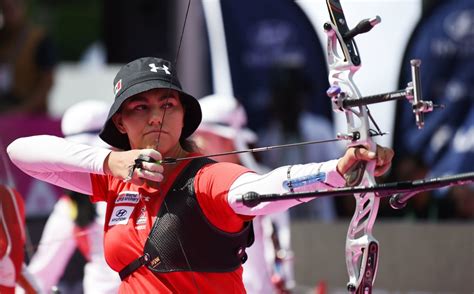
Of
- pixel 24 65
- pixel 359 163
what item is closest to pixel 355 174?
pixel 359 163

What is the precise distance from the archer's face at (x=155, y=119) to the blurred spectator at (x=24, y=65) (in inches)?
259

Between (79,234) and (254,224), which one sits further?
(79,234)

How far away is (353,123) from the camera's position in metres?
3.49

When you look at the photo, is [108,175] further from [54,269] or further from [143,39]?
[143,39]

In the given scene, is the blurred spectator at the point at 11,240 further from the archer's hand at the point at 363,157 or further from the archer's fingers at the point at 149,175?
the archer's hand at the point at 363,157

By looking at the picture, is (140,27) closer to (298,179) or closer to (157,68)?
(157,68)

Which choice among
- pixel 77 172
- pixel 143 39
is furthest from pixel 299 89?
pixel 77 172

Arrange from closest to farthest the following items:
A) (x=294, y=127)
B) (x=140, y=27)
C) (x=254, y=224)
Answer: (x=254, y=224) < (x=294, y=127) < (x=140, y=27)

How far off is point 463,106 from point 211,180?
4945mm

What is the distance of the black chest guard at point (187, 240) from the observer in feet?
12.3

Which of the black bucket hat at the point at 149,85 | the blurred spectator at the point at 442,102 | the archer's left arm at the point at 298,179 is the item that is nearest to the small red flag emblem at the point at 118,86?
the black bucket hat at the point at 149,85

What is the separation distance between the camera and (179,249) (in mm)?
3760

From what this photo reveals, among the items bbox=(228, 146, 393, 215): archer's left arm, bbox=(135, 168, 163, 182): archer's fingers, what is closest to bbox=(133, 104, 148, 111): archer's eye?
bbox=(135, 168, 163, 182): archer's fingers

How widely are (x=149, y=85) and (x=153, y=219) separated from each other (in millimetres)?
441
